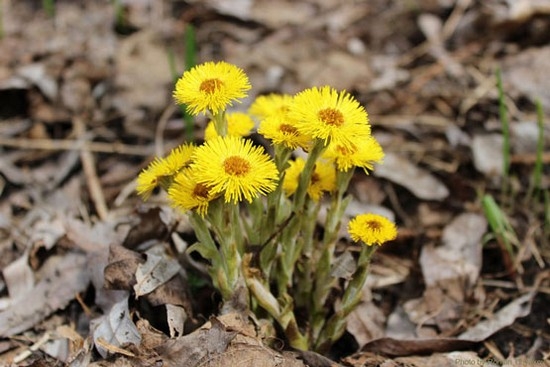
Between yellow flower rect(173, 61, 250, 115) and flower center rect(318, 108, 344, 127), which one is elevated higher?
yellow flower rect(173, 61, 250, 115)

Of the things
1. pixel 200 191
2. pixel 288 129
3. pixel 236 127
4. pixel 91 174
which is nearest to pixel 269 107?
pixel 236 127

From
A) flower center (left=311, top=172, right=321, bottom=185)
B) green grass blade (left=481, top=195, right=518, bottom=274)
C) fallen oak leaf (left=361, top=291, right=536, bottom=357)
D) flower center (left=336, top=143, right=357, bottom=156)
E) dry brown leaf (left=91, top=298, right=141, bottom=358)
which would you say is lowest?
fallen oak leaf (left=361, top=291, right=536, bottom=357)

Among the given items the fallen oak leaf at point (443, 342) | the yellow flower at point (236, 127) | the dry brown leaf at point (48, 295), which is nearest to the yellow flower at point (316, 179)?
the yellow flower at point (236, 127)

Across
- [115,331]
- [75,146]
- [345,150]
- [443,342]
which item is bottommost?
[443,342]

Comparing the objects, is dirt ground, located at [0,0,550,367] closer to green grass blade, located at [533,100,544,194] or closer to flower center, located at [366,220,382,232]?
green grass blade, located at [533,100,544,194]

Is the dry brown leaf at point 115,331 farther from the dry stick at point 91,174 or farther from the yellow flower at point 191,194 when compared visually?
the dry stick at point 91,174

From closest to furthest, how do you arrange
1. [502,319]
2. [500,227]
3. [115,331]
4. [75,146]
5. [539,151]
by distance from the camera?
[115,331] → [502,319] → [500,227] → [539,151] → [75,146]

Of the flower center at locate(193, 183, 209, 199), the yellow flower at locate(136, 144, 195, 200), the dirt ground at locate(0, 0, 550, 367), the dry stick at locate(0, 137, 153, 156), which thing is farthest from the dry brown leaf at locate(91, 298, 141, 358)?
the dry stick at locate(0, 137, 153, 156)

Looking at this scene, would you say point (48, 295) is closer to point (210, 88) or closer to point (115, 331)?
point (115, 331)
